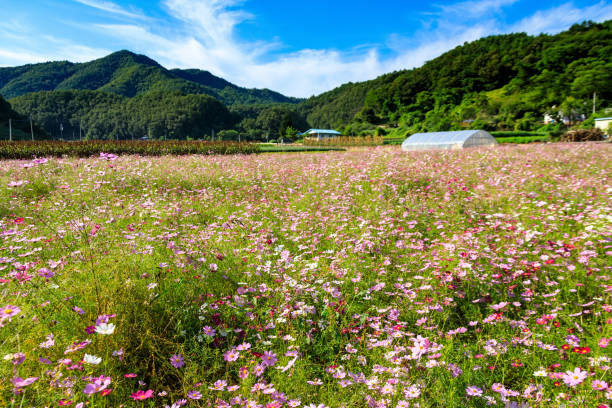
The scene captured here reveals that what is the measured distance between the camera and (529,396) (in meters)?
1.95

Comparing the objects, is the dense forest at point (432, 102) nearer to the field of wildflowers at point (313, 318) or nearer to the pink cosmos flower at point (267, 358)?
the field of wildflowers at point (313, 318)

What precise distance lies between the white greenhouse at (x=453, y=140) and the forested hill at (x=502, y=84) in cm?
4105

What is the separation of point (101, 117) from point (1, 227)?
17553cm

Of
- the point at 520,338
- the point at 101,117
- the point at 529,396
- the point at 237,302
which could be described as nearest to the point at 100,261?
the point at 237,302

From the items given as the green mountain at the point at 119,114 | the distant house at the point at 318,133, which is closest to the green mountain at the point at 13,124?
the green mountain at the point at 119,114

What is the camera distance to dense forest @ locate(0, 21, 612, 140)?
2613 inches

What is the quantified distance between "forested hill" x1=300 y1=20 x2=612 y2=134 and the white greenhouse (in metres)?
41.0

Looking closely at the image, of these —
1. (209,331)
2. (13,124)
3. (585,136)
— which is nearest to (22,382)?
(209,331)

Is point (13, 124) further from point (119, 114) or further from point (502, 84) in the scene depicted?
point (502, 84)

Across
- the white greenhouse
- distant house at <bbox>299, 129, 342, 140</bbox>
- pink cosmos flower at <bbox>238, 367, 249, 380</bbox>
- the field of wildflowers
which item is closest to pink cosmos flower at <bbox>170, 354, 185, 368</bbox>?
the field of wildflowers

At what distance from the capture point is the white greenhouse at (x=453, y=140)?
2595 centimetres

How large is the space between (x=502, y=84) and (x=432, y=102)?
2046 centimetres

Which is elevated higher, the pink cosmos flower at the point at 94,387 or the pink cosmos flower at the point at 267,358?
the pink cosmos flower at the point at 94,387

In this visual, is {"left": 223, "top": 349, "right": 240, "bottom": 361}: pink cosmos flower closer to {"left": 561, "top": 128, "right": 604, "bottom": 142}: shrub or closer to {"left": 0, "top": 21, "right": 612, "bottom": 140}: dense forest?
{"left": 561, "top": 128, "right": 604, "bottom": 142}: shrub
